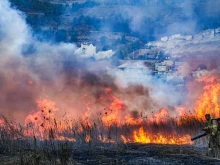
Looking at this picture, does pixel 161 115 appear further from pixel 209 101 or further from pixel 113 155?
pixel 113 155

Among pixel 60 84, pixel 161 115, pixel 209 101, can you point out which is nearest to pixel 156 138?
pixel 161 115

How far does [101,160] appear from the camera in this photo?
67.8 ft

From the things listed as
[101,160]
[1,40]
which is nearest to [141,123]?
[101,160]

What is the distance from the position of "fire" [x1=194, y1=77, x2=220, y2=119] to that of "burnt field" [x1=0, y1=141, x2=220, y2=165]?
10981 mm

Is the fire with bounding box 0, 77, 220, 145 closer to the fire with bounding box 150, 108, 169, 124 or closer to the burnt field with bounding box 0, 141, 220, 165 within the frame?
the fire with bounding box 150, 108, 169, 124

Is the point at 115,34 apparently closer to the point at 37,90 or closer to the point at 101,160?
the point at 37,90

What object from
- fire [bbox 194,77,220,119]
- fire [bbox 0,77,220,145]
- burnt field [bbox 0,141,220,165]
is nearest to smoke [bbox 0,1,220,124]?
fire [bbox 0,77,220,145]

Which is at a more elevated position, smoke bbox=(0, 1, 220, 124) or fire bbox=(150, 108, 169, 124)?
smoke bbox=(0, 1, 220, 124)

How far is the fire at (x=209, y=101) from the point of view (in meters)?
36.4

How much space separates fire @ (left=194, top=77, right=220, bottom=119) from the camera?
3637cm

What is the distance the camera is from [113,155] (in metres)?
22.6

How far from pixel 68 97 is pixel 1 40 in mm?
9845

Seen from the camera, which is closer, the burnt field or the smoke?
the burnt field

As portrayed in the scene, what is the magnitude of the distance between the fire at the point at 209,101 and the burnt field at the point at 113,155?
10981 mm
